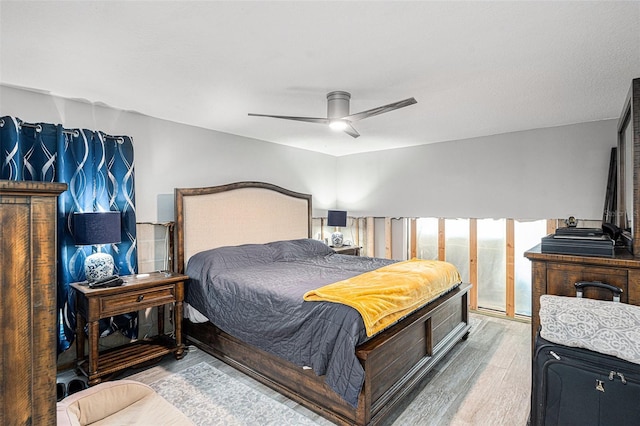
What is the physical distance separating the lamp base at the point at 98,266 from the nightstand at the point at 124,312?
11 cm

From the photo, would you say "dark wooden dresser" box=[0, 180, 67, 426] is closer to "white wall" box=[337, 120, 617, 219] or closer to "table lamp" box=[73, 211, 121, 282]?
"table lamp" box=[73, 211, 121, 282]

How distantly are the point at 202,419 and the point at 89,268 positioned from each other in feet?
5.34

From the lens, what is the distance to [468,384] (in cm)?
277

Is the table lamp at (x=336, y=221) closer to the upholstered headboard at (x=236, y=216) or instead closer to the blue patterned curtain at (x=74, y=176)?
the upholstered headboard at (x=236, y=216)

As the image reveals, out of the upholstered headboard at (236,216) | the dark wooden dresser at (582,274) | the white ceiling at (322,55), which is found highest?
the white ceiling at (322,55)

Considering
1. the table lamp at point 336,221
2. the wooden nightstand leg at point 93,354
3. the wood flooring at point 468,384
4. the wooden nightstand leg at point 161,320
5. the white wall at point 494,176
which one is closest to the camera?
the wood flooring at point 468,384

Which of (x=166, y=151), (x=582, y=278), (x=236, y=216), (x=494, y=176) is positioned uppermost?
(x=166, y=151)

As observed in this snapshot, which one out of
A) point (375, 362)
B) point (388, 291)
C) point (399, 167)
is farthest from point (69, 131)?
point (399, 167)

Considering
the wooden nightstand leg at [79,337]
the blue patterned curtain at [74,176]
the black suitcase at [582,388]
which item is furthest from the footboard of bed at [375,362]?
the blue patterned curtain at [74,176]

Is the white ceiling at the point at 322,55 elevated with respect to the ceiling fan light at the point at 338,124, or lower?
elevated

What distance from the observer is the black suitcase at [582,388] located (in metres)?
1.51

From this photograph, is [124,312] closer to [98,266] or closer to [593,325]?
[98,266]

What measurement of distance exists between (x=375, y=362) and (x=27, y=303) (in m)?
1.96

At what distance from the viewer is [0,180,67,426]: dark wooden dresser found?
0.67m
